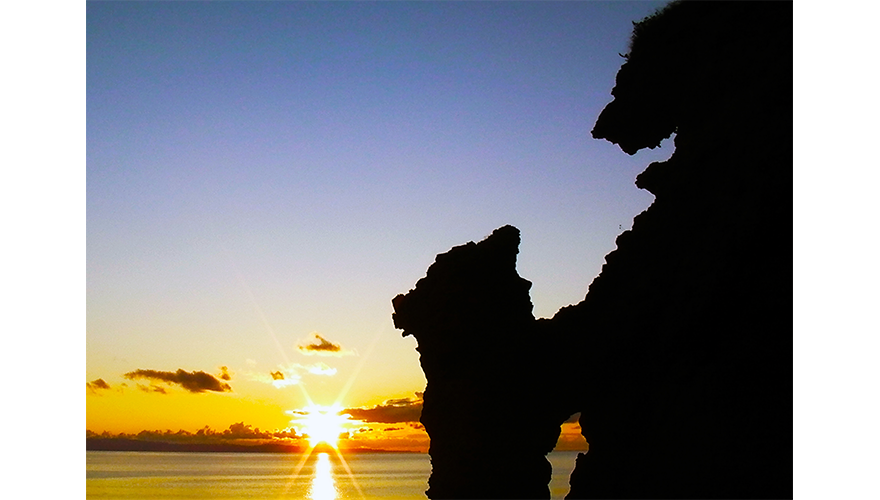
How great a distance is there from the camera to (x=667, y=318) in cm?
1438

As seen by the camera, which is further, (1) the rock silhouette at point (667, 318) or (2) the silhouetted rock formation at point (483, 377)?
(2) the silhouetted rock formation at point (483, 377)

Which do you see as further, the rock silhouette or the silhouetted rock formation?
the silhouetted rock formation

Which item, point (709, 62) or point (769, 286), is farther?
point (709, 62)

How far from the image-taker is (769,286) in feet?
40.5

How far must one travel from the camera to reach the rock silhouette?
12.2 meters

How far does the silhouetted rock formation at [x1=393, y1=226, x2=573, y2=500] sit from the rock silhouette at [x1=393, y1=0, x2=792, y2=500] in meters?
0.04

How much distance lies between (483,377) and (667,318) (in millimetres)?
4874

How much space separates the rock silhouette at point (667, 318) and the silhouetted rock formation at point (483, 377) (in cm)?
Answer: 4

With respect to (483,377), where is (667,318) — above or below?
above

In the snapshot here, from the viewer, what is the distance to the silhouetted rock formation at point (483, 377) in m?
17.4
